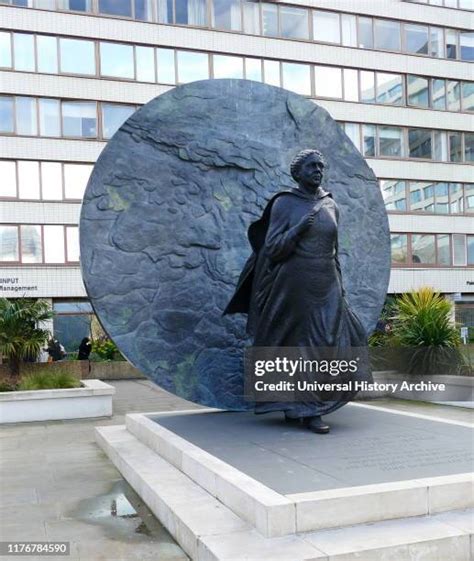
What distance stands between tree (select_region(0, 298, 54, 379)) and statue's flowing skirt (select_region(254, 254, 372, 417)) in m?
7.71

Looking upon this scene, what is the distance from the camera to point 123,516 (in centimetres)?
570

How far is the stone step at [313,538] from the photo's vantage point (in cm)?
421

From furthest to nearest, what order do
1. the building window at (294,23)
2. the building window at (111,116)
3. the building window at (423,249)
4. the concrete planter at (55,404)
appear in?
the building window at (423,249), the building window at (294,23), the building window at (111,116), the concrete planter at (55,404)

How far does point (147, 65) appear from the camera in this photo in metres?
27.7

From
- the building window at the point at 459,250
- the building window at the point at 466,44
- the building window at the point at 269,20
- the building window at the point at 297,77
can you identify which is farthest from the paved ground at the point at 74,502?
the building window at the point at 466,44

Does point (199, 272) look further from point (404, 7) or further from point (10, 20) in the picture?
point (404, 7)

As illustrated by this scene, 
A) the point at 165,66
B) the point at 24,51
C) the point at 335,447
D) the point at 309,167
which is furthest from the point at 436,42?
the point at 335,447

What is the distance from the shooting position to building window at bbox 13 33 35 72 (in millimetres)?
26172

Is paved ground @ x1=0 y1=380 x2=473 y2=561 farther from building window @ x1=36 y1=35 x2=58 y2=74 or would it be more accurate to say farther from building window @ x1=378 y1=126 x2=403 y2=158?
building window @ x1=378 y1=126 x2=403 y2=158

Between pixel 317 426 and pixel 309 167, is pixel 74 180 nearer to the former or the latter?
pixel 309 167

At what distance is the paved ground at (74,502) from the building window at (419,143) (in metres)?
25.6

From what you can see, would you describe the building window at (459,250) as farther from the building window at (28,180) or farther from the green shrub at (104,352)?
the building window at (28,180)

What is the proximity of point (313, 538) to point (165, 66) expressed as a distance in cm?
2568

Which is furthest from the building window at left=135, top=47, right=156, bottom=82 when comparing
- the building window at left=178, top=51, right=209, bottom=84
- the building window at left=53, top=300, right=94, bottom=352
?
the building window at left=53, top=300, right=94, bottom=352
